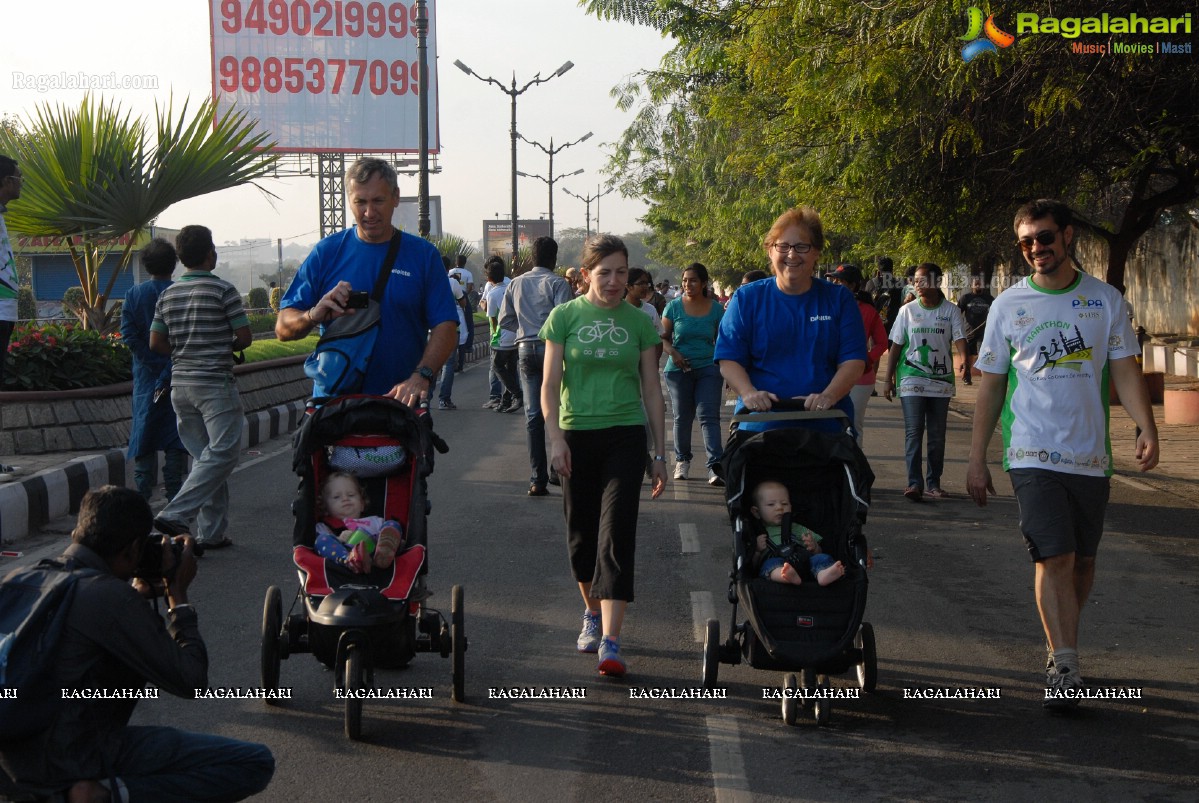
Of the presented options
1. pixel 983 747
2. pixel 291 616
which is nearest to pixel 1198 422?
pixel 983 747

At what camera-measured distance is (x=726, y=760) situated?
4.79 meters

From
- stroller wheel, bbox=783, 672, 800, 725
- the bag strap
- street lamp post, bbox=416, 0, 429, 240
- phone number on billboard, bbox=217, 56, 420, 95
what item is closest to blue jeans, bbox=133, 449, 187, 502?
the bag strap

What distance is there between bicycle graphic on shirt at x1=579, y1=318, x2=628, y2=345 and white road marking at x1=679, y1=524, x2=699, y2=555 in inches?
112

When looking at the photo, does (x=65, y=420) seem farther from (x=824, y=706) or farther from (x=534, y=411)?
(x=824, y=706)

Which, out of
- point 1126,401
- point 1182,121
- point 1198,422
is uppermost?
point 1182,121

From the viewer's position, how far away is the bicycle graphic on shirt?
19.5 ft

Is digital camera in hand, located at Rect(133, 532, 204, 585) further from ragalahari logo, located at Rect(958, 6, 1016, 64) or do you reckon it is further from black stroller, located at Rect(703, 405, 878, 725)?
ragalahari logo, located at Rect(958, 6, 1016, 64)

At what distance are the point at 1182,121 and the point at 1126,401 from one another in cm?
702

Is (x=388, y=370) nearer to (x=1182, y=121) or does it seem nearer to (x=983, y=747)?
(x=983, y=747)

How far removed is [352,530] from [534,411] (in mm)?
5988

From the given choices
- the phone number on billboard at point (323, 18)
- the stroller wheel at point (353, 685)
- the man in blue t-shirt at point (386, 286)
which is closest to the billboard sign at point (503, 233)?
the phone number on billboard at point (323, 18)

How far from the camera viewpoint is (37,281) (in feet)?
192

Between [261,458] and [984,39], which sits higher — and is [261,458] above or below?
below

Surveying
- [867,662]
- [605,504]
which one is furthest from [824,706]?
[605,504]
